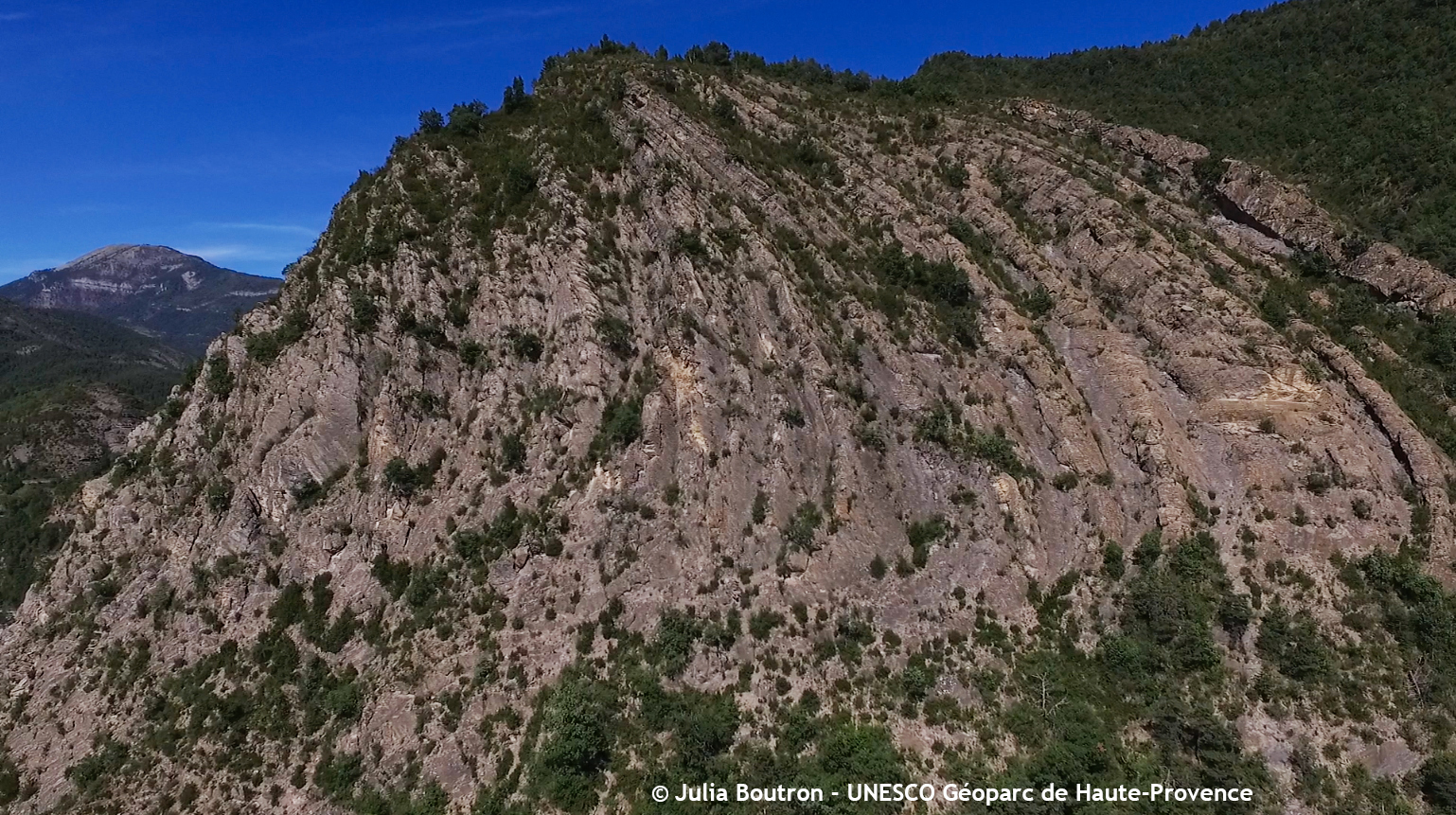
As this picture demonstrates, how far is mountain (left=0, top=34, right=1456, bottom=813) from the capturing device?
23.0 metres

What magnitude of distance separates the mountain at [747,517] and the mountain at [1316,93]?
8.69m

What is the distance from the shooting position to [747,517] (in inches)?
1075

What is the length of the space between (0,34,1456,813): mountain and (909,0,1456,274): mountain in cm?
869

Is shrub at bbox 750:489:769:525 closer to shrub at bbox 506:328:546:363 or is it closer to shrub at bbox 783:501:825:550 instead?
shrub at bbox 783:501:825:550

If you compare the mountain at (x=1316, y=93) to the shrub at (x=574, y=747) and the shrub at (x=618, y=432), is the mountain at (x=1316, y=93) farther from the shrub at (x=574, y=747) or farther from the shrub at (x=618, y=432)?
the shrub at (x=574, y=747)

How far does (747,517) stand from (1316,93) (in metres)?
62.4

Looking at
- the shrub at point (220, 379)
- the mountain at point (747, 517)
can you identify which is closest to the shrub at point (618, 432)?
the mountain at point (747, 517)

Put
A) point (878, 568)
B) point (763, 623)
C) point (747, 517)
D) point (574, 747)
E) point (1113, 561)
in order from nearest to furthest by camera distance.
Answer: point (574, 747) < point (763, 623) < point (878, 568) < point (1113, 561) < point (747, 517)

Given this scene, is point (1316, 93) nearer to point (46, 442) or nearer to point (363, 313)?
point (363, 313)

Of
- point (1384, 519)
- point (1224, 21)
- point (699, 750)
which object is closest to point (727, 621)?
point (699, 750)

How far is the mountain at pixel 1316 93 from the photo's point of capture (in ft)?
137

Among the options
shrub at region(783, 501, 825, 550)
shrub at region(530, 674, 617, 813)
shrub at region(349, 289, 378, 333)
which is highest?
shrub at region(349, 289, 378, 333)

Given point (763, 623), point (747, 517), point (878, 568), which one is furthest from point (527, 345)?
point (878, 568)

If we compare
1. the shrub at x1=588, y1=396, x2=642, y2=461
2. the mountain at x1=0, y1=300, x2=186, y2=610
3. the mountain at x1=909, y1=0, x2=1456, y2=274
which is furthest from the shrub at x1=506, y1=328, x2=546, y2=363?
the mountain at x1=909, y1=0, x2=1456, y2=274
